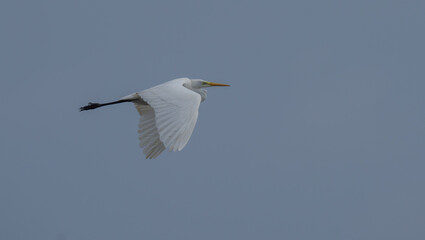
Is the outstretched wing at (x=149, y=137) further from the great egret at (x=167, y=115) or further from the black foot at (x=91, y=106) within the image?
the black foot at (x=91, y=106)

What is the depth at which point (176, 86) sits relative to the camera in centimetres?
1083

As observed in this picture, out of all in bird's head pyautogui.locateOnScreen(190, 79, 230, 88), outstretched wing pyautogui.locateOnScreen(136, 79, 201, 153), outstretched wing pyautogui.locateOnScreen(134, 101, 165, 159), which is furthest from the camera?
bird's head pyautogui.locateOnScreen(190, 79, 230, 88)

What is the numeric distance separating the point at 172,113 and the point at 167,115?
9 cm

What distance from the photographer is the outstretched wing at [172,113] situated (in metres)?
9.01

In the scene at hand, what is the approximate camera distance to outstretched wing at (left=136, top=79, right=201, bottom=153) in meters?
9.01

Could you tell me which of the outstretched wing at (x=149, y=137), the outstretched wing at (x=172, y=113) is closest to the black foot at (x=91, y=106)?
the outstretched wing at (x=149, y=137)

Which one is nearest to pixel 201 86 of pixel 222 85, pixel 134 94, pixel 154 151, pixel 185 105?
pixel 222 85

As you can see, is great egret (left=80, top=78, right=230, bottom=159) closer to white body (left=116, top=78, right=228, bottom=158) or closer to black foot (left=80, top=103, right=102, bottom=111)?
white body (left=116, top=78, right=228, bottom=158)

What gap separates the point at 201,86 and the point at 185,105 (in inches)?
149

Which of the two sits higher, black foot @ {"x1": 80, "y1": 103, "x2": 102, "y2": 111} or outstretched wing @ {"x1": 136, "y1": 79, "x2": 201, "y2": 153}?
outstretched wing @ {"x1": 136, "y1": 79, "x2": 201, "y2": 153}

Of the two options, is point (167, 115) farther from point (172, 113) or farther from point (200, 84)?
point (200, 84)

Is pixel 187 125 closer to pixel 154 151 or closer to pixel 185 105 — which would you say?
pixel 185 105

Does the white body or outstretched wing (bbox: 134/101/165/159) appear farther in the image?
outstretched wing (bbox: 134/101/165/159)

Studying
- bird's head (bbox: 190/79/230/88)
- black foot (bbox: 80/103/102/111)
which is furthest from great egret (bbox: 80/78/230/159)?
black foot (bbox: 80/103/102/111)
